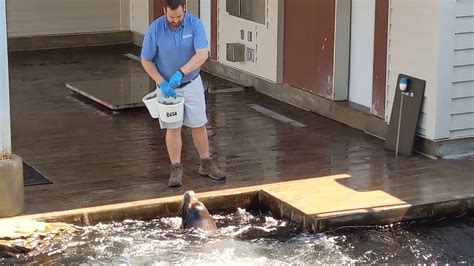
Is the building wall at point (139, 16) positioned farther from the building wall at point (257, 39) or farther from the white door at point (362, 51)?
the white door at point (362, 51)

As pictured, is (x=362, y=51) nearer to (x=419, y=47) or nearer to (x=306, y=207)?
(x=419, y=47)

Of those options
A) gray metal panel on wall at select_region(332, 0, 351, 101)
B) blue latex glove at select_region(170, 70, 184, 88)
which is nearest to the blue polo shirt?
blue latex glove at select_region(170, 70, 184, 88)

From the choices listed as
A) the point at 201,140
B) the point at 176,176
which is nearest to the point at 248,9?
the point at 201,140

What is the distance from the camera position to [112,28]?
15.6 m

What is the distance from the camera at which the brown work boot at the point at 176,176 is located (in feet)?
27.6

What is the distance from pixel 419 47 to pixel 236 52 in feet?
11.5

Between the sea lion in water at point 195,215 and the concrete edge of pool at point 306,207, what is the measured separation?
22cm

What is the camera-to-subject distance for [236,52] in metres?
12.3

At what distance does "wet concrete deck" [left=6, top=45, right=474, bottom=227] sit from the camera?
26.8 feet

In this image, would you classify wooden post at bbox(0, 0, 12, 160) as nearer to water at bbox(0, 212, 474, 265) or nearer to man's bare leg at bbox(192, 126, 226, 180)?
water at bbox(0, 212, 474, 265)

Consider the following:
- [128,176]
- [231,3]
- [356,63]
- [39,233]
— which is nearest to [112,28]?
[231,3]

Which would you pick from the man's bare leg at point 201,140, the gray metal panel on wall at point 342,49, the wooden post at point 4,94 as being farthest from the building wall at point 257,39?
the wooden post at point 4,94

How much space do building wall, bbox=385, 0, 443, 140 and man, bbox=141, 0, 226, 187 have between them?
2.02 meters

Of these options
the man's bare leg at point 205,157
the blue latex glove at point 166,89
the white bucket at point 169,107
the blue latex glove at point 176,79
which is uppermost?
the blue latex glove at point 176,79
